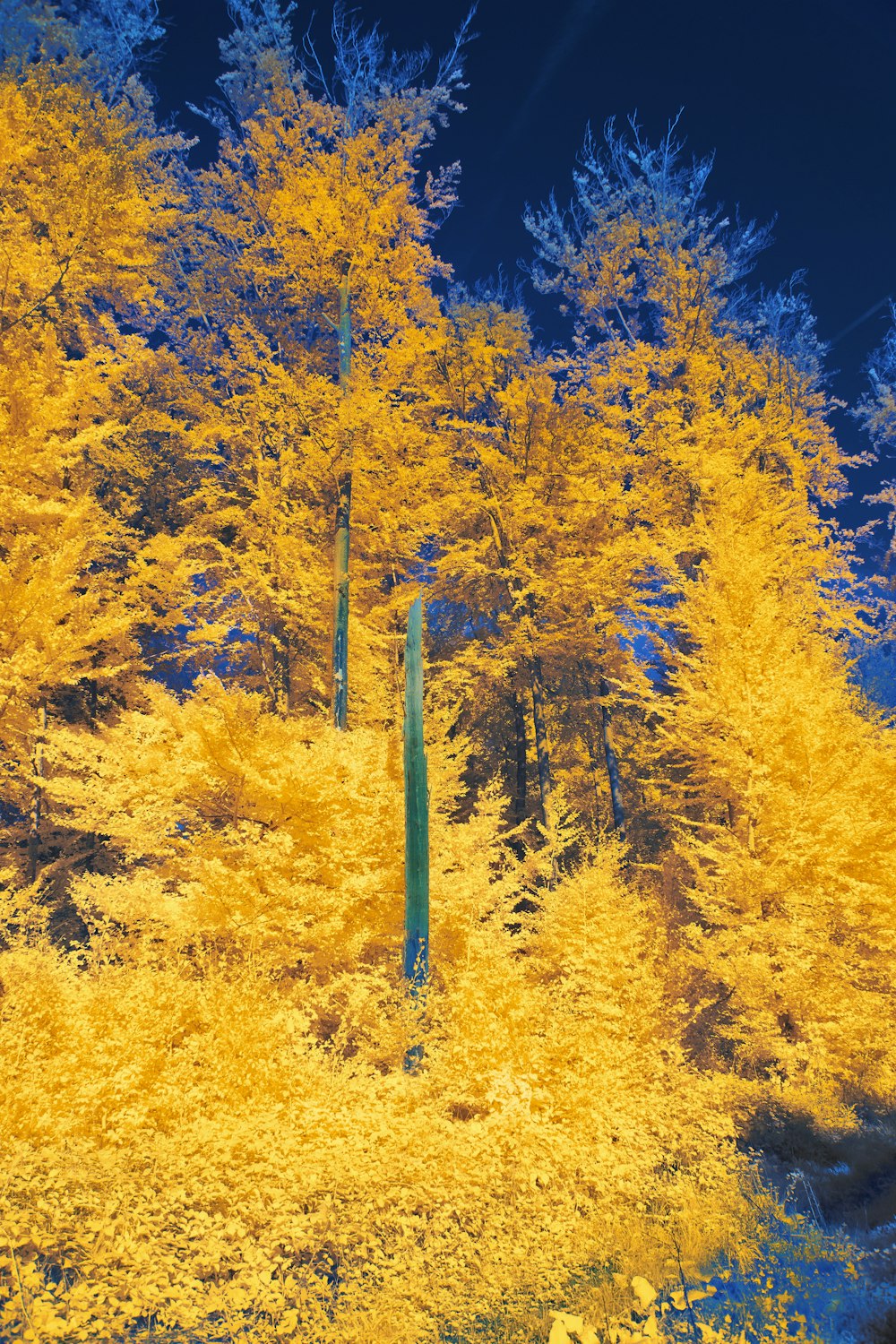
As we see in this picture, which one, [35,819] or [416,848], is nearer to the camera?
[416,848]

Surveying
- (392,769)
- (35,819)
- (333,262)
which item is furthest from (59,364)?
(392,769)

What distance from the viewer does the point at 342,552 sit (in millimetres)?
11203

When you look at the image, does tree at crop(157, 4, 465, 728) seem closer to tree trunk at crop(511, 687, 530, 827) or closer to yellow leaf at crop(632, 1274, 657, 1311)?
tree trunk at crop(511, 687, 530, 827)

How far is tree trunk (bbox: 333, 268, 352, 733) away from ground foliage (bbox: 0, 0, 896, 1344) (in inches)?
8.3

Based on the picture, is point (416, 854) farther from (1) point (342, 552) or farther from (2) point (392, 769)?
(1) point (342, 552)

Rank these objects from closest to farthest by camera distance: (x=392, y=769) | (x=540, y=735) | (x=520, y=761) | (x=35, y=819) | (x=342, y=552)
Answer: (x=392, y=769), (x=35, y=819), (x=342, y=552), (x=540, y=735), (x=520, y=761)

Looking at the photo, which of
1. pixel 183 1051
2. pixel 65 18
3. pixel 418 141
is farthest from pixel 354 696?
pixel 65 18

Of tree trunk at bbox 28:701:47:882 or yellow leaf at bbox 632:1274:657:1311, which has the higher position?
tree trunk at bbox 28:701:47:882

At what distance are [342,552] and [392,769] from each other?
3.96m

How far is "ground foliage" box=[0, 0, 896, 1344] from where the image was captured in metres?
4.95

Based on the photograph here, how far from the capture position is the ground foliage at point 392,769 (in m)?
4.95

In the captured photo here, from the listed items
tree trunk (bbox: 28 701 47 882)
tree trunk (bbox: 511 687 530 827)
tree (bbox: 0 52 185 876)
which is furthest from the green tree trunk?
tree trunk (bbox: 511 687 530 827)

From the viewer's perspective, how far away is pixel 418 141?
Result: 37.3ft

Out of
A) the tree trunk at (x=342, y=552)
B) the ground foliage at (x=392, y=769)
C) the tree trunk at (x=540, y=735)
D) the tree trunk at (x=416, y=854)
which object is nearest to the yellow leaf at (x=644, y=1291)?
the ground foliage at (x=392, y=769)
